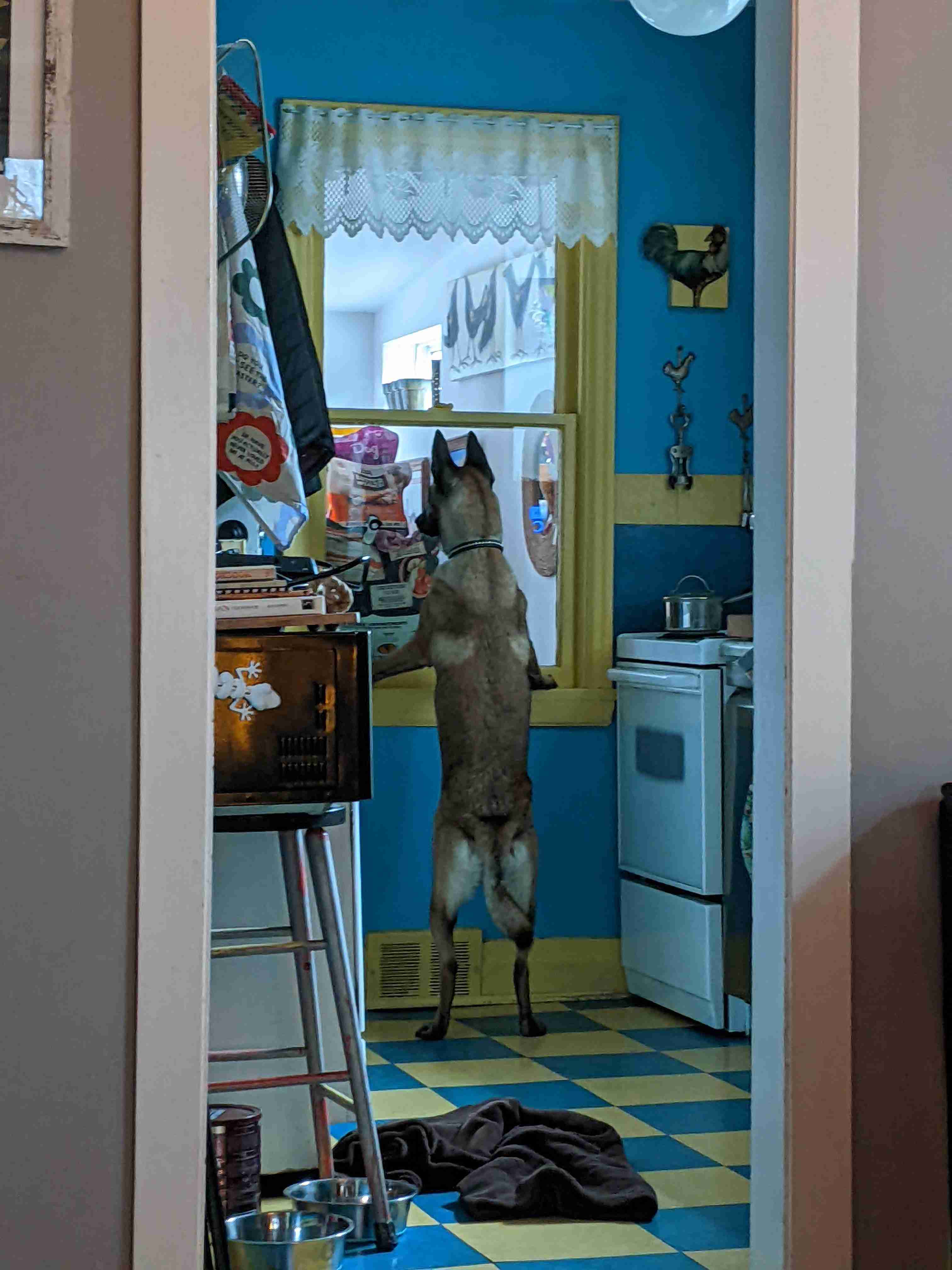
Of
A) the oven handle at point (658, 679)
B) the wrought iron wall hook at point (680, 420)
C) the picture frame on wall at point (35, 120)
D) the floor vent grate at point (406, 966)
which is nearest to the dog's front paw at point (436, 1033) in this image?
the floor vent grate at point (406, 966)

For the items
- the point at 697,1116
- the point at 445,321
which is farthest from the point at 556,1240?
the point at 445,321

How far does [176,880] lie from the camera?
1975 mm

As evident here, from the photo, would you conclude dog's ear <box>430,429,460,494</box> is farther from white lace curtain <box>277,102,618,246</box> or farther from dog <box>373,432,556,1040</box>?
white lace curtain <box>277,102,618,246</box>

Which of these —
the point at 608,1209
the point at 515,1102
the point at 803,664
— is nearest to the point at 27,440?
the point at 803,664

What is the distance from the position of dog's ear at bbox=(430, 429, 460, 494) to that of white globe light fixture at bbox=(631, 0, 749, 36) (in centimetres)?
175

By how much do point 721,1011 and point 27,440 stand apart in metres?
3.07

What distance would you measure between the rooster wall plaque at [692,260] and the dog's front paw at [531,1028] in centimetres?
228

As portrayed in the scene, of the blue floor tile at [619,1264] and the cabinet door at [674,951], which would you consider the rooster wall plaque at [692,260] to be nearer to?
the cabinet door at [674,951]

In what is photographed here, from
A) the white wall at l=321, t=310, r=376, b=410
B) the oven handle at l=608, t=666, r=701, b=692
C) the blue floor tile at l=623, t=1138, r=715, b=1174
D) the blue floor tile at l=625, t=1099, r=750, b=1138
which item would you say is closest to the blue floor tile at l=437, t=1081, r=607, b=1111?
the blue floor tile at l=625, t=1099, r=750, b=1138

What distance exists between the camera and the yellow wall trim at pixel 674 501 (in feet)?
16.6

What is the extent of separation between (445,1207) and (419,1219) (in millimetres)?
90

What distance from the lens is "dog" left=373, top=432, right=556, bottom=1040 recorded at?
177 inches

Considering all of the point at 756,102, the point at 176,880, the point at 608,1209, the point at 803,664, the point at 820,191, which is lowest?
the point at 608,1209

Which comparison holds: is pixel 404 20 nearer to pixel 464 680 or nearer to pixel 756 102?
pixel 464 680
